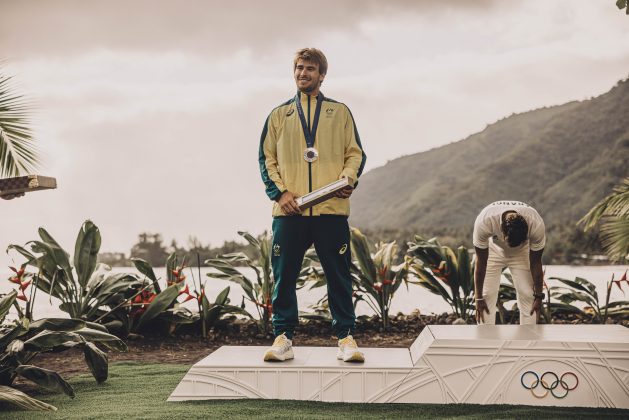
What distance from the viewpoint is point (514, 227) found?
4.09m

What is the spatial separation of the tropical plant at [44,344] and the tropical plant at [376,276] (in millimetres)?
2385

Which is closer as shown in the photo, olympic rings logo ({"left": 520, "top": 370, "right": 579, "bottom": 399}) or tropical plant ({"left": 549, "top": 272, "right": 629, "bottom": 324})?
olympic rings logo ({"left": 520, "top": 370, "right": 579, "bottom": 399})

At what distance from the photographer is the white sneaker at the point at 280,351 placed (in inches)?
141

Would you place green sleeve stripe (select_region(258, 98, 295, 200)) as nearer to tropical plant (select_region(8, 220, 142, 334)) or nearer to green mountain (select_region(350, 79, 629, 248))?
tropical plant (select_region(8, 220, 142, 334))

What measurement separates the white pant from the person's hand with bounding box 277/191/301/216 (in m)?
1.59

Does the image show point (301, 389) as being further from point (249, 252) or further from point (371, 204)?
point (371, 204)

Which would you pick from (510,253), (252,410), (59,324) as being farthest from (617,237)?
(59,324)

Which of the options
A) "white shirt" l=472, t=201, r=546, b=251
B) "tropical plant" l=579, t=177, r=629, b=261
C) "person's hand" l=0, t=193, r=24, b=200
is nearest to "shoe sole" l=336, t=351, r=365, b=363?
"white shirt" l=472, t=201, r=546, b=251

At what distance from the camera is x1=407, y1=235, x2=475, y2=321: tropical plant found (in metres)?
5.75

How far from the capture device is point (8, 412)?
3428 millimetres

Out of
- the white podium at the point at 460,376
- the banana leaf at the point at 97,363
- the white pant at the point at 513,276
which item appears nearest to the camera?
the white podium at the point at 460,376

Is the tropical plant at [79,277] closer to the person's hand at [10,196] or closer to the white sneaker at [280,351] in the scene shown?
the person's hand at [10,196]

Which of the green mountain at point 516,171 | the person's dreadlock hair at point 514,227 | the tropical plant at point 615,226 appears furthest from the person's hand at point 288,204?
the green mountain at point 516,171

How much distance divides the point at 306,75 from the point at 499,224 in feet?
5.14
